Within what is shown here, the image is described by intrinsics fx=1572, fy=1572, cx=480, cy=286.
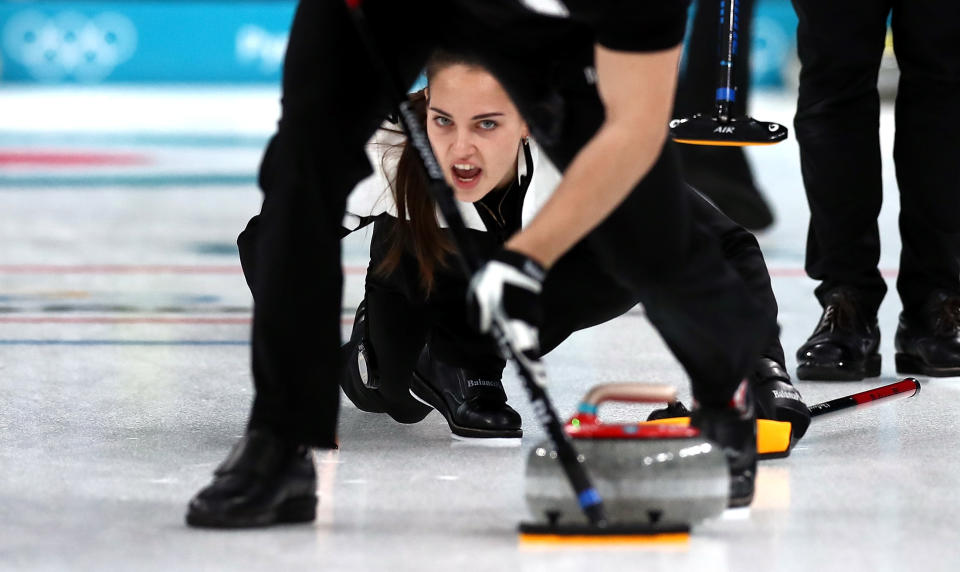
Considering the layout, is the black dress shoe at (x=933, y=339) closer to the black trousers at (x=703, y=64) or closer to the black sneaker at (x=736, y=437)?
the black sneaker at (x=736, y=437)

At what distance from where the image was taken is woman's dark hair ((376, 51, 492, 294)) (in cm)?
274

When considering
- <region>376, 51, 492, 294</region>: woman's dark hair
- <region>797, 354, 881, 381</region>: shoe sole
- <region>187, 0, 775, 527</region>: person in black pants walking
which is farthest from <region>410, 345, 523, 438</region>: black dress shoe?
<region>797, 354, 881, 381</region>: shoe sole

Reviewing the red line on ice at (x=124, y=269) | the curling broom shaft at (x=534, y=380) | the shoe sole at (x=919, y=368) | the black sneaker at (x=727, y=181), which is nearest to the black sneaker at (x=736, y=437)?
the curling broom shaft at (x=534, y=380)

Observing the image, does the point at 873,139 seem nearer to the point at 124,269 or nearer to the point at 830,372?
the point at 830,372

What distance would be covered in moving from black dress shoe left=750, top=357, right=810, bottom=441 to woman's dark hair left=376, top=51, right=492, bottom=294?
0.59 m

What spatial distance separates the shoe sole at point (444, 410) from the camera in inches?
110

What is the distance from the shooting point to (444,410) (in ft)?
9.48

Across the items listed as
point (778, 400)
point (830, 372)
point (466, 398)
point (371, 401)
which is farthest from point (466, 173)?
point (830, 372)

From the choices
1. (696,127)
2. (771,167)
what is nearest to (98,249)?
(696,127)

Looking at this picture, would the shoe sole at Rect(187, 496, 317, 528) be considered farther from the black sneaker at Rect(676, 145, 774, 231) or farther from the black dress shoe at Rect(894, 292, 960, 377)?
the black sneaker at Rect(676, 145, 774, 231)

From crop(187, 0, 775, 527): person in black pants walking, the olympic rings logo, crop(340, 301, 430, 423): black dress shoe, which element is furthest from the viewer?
the olympic rings logo

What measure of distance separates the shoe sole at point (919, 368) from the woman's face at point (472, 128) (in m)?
1.22

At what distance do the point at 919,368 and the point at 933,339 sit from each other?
77 mm

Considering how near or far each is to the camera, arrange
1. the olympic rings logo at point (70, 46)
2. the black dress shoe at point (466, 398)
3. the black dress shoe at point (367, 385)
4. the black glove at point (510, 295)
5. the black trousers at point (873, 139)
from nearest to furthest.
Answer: the black glove at point (510, 295) → the black dress shoe at point (466, 398) → the black dress shoe at point (367, 385) → the black trousers at point (873, 139) → the olympic rings logo at point (70, 46)
